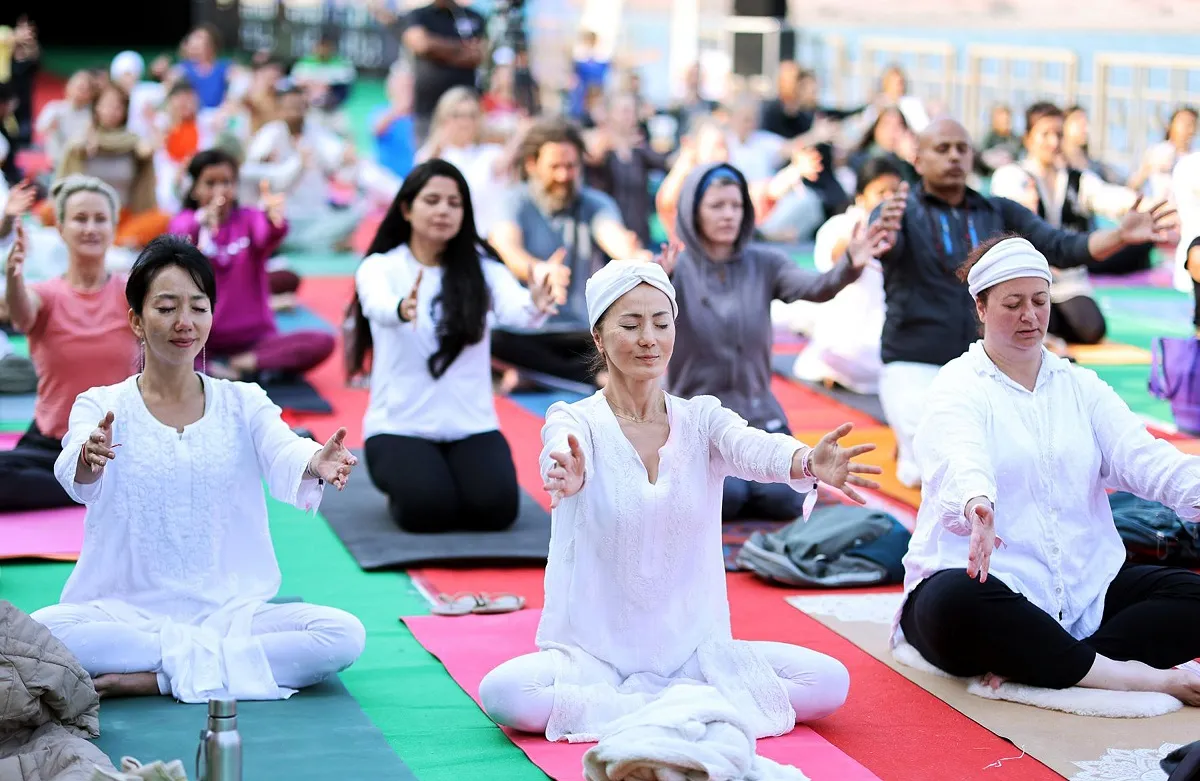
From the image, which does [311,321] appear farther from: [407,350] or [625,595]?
[625,595]

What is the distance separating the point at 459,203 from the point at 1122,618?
2.64 m

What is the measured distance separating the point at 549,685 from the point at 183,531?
3.24ft

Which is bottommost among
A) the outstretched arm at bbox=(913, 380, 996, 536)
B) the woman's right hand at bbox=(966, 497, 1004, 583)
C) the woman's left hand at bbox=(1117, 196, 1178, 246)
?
the woman's right hand at bbox=(966, 497, 1004, 583)

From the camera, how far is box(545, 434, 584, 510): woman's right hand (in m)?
3.72

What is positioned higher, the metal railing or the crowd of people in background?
the metal railing

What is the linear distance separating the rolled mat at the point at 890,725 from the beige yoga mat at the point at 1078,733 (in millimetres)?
28

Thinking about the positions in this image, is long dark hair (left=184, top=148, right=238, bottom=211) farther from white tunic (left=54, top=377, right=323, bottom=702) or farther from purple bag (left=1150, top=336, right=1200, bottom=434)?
purple bag (left=1150, top=336, right=1200, bottom=434)

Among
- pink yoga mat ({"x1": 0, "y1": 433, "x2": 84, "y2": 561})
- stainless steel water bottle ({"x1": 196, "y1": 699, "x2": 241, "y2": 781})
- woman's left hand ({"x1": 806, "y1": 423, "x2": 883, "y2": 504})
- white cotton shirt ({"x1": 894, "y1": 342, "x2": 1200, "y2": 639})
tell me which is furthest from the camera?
pink yoga mat ({"x1": 0, "y1": 433, "x2": 84, "y2": 561})

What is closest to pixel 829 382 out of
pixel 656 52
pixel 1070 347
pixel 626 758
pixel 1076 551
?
pixel 1070 347

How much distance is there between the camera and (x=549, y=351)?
809 cm

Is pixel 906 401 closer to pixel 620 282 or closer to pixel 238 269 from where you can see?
pixel 620 282

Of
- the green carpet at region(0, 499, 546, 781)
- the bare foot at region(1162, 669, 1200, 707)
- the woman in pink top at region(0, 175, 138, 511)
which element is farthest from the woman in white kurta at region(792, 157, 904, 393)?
the bare foot at region(1162, 669, 1200, 707)

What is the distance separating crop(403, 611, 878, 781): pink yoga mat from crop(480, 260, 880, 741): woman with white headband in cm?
5

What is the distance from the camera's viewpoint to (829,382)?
819 centimetres
